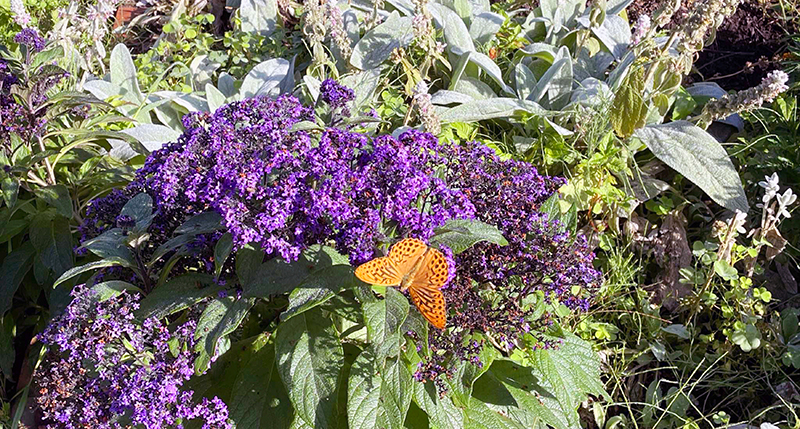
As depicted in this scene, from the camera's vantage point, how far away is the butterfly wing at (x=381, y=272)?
4.73 feet

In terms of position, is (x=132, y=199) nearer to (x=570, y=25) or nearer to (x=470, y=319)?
(x=470, y=319)

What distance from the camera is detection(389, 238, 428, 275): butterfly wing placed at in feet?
4.89

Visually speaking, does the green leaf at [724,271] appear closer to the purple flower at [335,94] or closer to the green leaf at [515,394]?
the green leaf at [515,394]

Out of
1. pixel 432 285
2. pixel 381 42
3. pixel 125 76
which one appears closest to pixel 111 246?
pixel 432 285

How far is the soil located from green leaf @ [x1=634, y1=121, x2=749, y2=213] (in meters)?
0.70

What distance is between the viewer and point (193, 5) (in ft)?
13.9

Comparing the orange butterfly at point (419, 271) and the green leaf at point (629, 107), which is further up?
the orange butterfly at point (419, 271)

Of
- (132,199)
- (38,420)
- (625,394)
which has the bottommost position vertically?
(625,394)

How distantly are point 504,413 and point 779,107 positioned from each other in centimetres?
200

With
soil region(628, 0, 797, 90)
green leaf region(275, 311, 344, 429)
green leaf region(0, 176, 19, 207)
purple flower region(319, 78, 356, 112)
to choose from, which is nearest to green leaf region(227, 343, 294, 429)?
green leaf region(275, 311, 344, 429)

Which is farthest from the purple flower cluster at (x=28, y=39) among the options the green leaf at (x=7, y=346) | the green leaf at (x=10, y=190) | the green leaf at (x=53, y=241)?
the green leaf at (x=7, y=346)

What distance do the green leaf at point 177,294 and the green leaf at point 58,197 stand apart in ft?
2.06

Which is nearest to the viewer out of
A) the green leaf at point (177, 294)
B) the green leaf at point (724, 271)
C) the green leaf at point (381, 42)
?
the green leaf at point (177, 294)

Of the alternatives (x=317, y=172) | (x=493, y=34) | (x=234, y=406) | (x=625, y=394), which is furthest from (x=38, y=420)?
(x=493, y=34)
